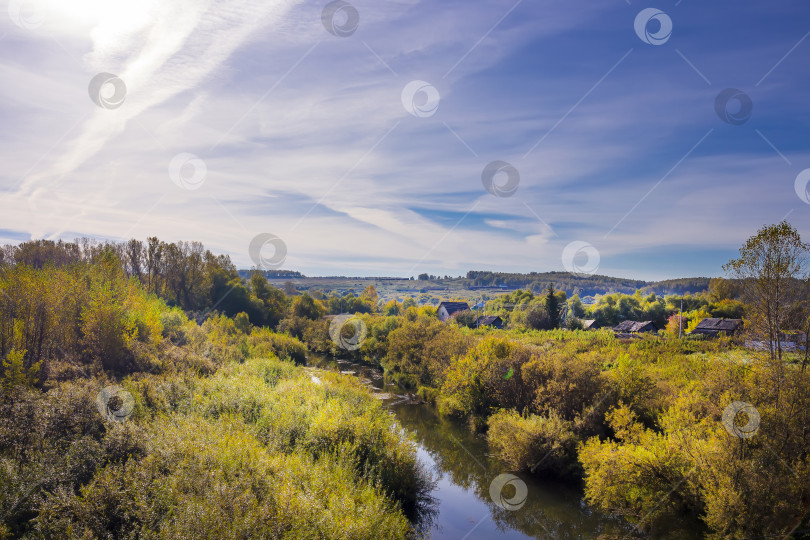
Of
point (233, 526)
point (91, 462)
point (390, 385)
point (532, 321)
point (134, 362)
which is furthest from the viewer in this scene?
point (532, 321)

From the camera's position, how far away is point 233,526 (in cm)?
904

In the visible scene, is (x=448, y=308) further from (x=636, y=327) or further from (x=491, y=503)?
(x=491, y=503)

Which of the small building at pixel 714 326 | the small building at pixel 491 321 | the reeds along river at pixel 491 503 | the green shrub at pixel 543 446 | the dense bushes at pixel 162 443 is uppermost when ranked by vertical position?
the small building at pixel 714 326

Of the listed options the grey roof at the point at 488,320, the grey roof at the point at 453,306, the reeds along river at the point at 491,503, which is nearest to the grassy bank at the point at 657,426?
the reeds along river at the point at 491,503

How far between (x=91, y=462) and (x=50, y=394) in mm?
4969

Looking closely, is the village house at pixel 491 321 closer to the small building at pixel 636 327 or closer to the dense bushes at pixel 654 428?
the small building at pixel 636 327

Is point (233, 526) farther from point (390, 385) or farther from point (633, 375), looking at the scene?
point (390, 385)

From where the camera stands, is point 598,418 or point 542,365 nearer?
point 598,418

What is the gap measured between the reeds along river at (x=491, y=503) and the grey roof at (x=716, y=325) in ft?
152

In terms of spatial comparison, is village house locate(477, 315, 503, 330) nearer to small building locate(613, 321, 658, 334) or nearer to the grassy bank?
small building locate(613, 321, 658, 334)

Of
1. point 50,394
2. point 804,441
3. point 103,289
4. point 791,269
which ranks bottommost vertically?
point 50,394

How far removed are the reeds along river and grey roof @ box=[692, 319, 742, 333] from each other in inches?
1820

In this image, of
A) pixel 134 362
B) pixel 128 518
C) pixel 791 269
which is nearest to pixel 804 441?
pixel 791 269

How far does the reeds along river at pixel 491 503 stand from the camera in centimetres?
1589
